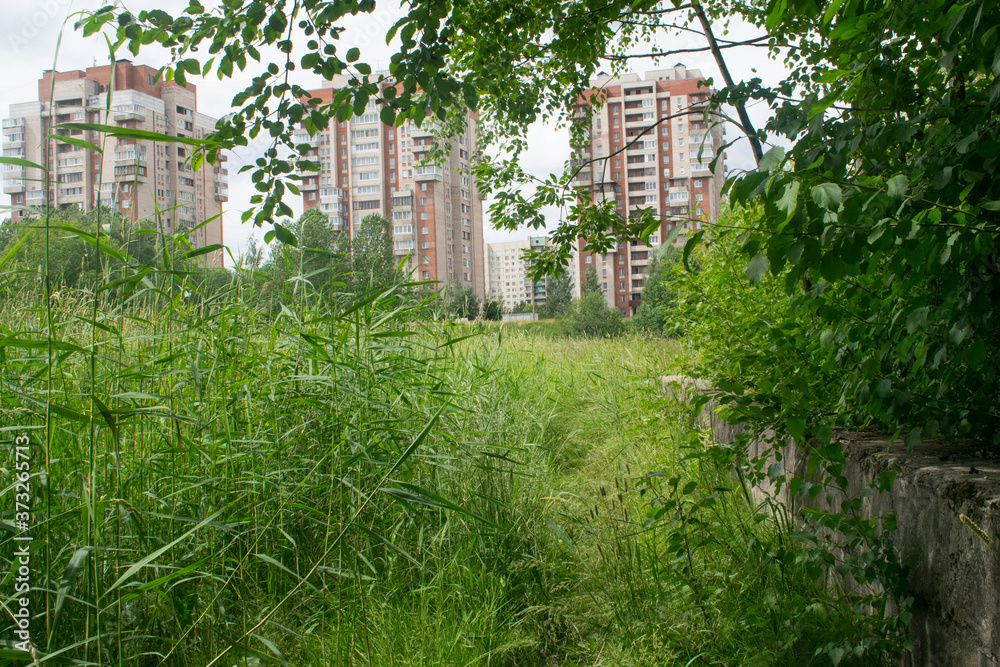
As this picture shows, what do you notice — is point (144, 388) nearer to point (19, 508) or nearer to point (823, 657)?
point (19, 508)

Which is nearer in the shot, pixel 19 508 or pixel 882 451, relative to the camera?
pixel 19 508

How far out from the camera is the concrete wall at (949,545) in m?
1.21

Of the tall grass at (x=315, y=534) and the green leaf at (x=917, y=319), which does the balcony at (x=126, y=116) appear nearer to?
the tall grass at (x=315, y=534)

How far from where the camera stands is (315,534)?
221 centimetres

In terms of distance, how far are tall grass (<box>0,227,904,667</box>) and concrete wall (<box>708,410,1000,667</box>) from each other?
21 cm

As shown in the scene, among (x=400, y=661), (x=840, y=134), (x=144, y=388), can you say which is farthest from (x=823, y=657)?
(x=144, y=388)

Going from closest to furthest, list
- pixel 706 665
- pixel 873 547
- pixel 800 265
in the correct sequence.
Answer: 1. pixel 800 265
2. pixel 873 547
3. pixel 706 665

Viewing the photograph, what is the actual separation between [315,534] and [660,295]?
3385 cm

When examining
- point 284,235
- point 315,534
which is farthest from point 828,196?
point 315,534

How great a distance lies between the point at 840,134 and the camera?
129 centimetres

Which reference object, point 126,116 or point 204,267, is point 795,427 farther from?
point 204,267

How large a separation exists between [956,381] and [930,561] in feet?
1.45

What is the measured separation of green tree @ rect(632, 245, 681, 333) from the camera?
140cm

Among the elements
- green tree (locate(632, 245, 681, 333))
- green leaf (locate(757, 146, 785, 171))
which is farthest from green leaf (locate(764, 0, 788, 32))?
green tree (locate(632, 245, 681, 333))
